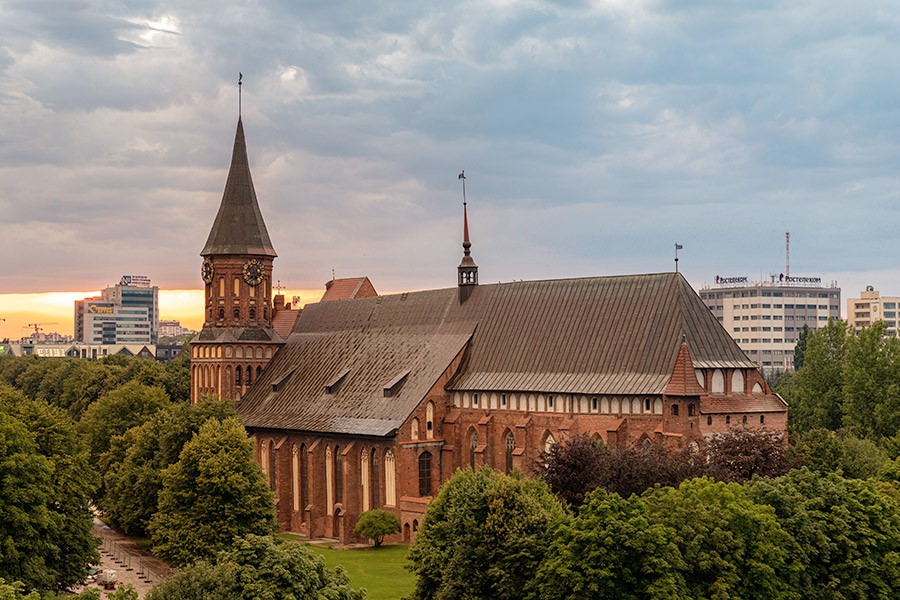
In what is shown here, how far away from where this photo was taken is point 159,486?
9131cm

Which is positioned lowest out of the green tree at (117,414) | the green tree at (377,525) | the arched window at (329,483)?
the green tree at (377,525)

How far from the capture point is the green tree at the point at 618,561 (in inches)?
2112

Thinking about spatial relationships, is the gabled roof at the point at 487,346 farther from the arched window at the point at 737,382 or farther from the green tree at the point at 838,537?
the green tree at the point at 838,537

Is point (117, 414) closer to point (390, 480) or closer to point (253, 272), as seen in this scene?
point (253, 272)

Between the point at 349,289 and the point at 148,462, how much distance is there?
68.0 metres

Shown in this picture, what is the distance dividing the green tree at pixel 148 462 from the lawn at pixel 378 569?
13047mm

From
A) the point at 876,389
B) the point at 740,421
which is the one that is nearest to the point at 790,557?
the point at 740,421

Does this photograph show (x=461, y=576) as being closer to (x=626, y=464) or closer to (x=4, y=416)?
(x=626, y=464)

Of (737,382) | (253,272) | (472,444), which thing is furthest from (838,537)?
(253,272)

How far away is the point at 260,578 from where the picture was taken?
47906mm

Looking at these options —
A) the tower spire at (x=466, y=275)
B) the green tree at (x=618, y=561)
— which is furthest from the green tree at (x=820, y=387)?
the green tree at (x=618, y=561)

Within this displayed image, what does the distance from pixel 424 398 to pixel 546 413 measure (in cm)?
1143

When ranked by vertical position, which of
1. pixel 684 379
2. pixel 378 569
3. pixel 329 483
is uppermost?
pixel 684 379

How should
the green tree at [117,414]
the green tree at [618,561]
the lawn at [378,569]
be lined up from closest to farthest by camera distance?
the green tree at [618,561] < the lawn at [378,569] < the green tree at [117,414]
